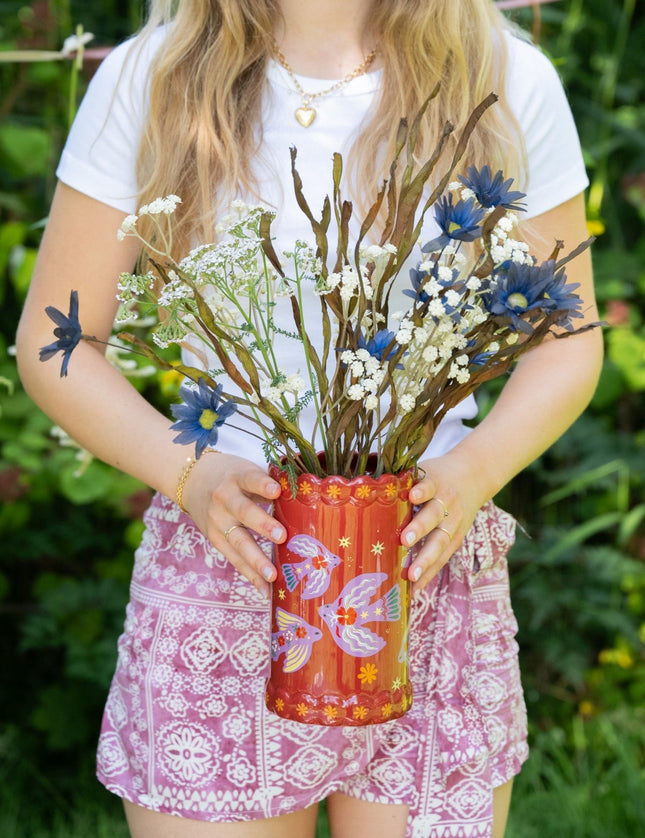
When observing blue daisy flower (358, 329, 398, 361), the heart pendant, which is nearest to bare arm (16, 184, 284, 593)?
the heart pendant

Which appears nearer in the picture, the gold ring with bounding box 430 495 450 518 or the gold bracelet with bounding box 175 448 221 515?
the gold ring with bounding box 430 495 450 518

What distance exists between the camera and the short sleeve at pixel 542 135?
4.17 feet

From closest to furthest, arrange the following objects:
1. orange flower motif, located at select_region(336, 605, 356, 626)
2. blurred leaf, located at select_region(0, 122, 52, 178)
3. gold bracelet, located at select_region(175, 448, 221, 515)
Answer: orange flower motif, located at select_region(336, 605, 356, 626), gold bracelet, located at select_region(175, 448, 221, 515), blurred leaf, located at select_region(0, 122, 52, 178)

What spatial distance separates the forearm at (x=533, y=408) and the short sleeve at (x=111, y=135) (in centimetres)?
49

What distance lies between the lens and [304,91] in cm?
132

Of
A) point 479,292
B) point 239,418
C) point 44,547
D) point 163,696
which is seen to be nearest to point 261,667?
point 163,696

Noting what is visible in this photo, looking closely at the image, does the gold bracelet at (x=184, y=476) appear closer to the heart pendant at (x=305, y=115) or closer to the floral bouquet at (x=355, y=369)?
the floral bouquet at (x=355, y=369)

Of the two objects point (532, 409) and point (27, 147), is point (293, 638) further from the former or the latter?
point (27, 147)

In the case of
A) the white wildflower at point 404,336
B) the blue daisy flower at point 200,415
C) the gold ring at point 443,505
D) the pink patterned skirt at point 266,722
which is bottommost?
the pink patterned skirt at point 266,722

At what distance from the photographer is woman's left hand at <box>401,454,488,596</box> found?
100 centimetres

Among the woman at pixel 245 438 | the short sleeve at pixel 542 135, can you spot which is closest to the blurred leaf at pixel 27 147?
the woman at pixel 245 438

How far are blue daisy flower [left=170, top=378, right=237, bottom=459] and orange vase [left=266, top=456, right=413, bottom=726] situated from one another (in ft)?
0.43

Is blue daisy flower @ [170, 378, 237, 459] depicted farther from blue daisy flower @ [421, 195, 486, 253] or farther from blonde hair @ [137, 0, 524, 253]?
blonde hair @ [137, 0, 524, 253]

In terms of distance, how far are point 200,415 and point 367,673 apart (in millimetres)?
287
